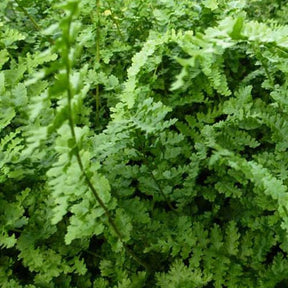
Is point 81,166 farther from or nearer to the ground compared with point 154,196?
farther from the ground

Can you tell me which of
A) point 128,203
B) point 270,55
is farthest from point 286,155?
point 128,203

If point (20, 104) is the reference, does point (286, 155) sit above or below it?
below

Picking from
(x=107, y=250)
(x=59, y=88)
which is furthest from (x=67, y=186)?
(x=107, y=250)

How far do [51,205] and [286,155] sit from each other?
3.04ft

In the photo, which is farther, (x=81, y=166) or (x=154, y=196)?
(x=154, y=196)

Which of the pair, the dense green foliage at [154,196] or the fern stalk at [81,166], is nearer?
the fern stalk at [81,166]

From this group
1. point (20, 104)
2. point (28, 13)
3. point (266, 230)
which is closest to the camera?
point (266, 230)

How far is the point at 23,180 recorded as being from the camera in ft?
5.58

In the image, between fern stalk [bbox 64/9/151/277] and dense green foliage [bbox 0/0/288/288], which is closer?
fern stalk [bbox 64/9/151/277]

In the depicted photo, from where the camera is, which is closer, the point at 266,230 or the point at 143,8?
the point at 266,230

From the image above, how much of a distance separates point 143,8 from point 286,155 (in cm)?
109

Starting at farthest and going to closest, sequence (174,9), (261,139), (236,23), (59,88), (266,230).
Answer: (174,9)
(261,139)
(266,230)
(236,23)
(59,88)

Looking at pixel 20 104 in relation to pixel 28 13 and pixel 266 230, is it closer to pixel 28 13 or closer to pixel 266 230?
pixel 28 13

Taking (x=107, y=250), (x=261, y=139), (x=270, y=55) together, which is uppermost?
(x=270, y=55)
